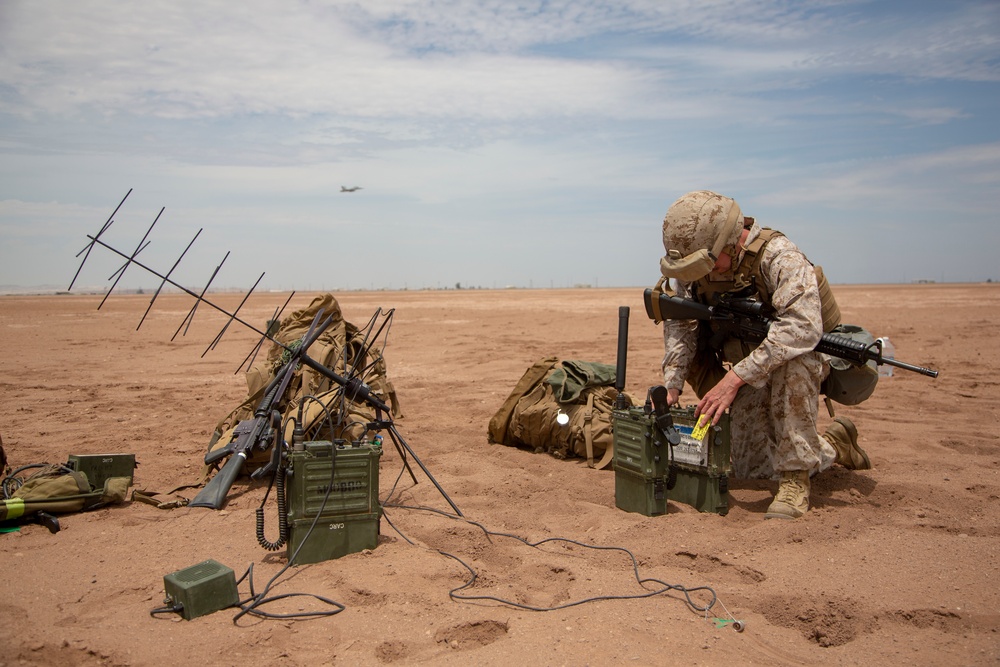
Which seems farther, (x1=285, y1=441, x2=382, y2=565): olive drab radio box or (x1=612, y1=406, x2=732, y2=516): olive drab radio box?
(x1=612, y1=406, x2=732, y2=516): olive drab radio box

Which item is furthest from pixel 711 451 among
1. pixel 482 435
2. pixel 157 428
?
Result: pixel 157 428

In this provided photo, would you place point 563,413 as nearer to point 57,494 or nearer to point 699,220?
point 699,220

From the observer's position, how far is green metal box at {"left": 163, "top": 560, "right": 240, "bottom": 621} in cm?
322

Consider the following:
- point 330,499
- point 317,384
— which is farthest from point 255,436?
point 317,384

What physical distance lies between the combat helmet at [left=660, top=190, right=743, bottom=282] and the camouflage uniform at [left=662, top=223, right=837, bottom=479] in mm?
232

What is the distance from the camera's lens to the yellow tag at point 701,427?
4.42m

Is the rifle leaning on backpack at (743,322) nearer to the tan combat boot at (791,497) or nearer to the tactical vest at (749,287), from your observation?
the tactical vest at (749,287)

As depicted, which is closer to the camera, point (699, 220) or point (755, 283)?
point (699, 220)

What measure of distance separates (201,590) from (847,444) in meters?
4.38

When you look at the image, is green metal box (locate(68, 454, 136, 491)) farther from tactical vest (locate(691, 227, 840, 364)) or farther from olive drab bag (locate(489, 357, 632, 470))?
tactical vest (locate(691, 227, 840, 364))

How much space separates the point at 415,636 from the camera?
310 cm

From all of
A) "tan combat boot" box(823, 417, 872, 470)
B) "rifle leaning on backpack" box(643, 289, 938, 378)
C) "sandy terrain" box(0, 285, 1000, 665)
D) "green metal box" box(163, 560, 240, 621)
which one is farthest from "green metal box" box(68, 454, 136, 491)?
"tan combat boot" box(823, 417, 872, 470)

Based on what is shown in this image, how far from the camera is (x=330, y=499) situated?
3842 millimetres

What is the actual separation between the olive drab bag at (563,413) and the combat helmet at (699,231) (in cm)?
152
